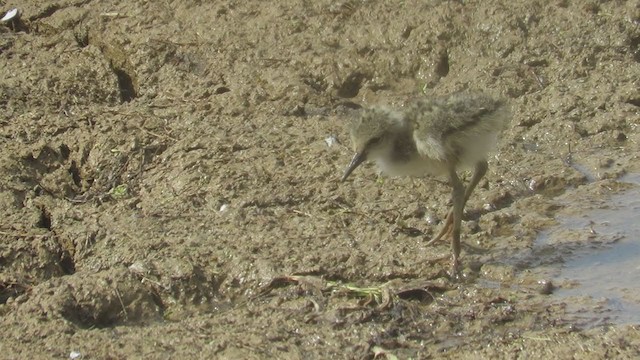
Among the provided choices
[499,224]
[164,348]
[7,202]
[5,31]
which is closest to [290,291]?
[164,348]

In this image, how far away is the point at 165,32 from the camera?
8719 millimetres

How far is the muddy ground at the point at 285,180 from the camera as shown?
5738 mm

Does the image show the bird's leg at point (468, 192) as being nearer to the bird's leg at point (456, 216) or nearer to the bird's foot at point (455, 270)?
the bird's leg at point (456, 216)

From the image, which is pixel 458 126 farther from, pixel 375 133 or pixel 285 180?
pixel 285 180

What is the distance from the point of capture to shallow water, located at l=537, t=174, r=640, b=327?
5.88 m

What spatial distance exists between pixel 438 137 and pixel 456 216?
1.50ft

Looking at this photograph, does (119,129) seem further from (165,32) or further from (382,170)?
(382,170)

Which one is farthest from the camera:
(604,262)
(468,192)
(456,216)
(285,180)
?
(285,180)

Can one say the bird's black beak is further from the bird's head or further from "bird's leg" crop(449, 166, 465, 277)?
"bird's leg" crop(449, 166, 465, 277)

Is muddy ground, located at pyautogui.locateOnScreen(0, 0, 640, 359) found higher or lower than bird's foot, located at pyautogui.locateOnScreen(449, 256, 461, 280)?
higher

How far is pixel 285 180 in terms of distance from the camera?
7.18 metres

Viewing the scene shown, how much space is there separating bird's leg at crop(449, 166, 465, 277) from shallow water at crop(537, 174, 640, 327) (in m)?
0.55

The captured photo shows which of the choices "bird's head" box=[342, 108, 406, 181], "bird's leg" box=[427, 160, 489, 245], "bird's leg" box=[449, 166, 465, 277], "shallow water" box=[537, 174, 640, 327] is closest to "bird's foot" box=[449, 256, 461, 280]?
"bird's leg" box=[449, 166, 465, 277]

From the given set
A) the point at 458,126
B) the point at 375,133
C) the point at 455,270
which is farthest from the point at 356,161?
the point at 455,270
